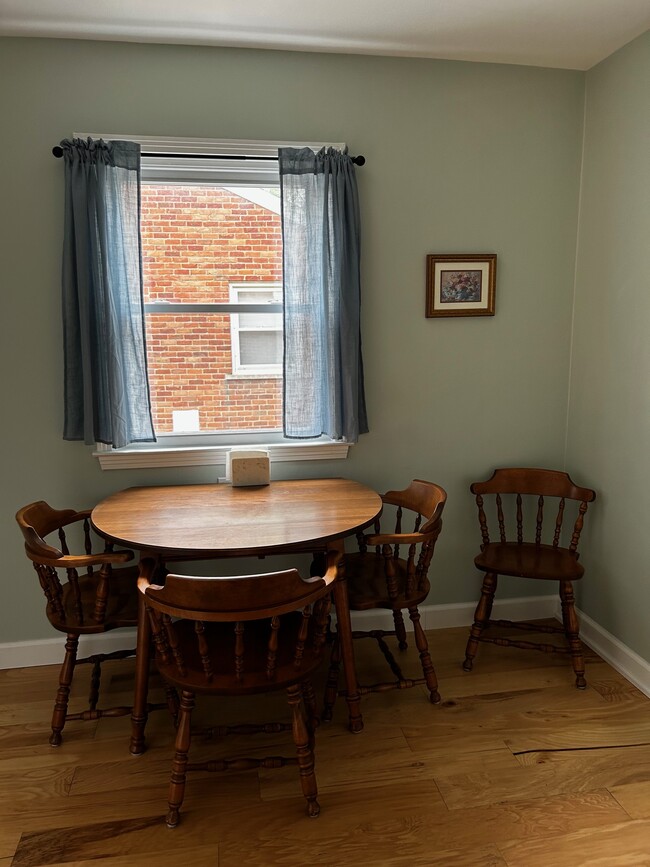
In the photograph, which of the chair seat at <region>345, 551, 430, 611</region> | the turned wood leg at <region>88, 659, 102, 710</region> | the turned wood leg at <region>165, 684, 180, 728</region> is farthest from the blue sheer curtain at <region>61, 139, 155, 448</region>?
the chair seat at <region>345, 551, 430, 611</region>

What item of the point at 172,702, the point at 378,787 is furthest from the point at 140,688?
the point at 378,787

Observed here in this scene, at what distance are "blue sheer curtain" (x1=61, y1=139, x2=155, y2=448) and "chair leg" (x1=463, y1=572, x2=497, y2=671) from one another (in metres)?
1.72

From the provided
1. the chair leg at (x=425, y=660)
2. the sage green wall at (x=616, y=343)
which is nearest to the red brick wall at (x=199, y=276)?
the chair leg at (x=425, y=660)

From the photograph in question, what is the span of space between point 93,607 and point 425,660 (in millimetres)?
1302

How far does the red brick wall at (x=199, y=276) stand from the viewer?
2.78 m

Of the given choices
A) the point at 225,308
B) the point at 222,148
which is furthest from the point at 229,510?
the point at 222,148

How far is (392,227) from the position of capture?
2846 millimetres

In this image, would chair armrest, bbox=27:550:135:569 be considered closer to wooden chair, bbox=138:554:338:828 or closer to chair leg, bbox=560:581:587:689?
wooden chair, bbox=138:554:338:828

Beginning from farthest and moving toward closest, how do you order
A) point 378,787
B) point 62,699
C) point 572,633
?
point 572,633, point 62,699, point 378,787

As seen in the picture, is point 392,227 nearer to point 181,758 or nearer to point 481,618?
point 481,618

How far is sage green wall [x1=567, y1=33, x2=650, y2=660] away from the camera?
2.62 meters

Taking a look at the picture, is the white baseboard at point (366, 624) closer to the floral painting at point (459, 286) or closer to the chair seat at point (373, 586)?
the chair seat at point (373, 586)

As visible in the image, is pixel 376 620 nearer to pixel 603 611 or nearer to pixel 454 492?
pixel 454 492

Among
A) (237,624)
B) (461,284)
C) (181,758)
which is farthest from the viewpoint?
(461,284)
